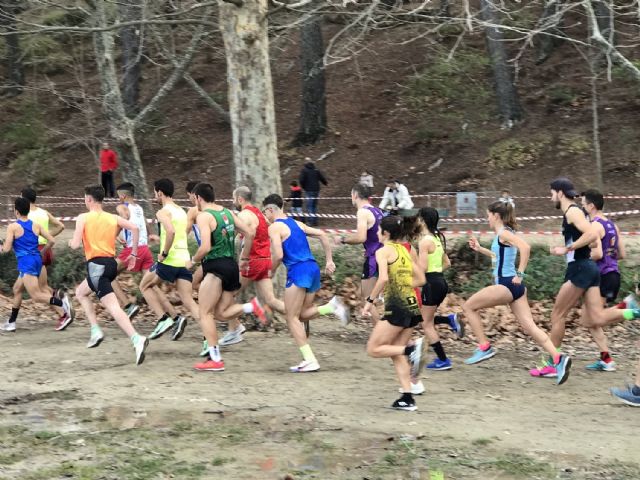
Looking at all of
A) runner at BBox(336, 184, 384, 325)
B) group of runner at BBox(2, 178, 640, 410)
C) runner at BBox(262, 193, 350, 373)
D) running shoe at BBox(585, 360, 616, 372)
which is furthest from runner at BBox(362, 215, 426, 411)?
running shoe at BBox(585, 360, 616, 372)

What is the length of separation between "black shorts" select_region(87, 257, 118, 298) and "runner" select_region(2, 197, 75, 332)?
2.41 metres

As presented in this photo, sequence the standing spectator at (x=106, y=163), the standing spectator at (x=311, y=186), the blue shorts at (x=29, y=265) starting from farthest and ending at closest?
the standing spectator at (x=106, y=163) → the standing spectator at (x=311, y=186) → the blue shorts at (x=29, y=265)

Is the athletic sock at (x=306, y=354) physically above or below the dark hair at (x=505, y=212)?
below

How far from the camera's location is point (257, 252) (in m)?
11.4

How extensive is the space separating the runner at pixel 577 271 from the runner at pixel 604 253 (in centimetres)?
14

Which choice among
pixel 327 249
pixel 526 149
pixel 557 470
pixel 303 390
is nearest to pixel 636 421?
pixel 557 470

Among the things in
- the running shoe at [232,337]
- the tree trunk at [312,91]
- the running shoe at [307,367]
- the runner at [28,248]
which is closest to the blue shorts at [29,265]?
the runner at [28,248]

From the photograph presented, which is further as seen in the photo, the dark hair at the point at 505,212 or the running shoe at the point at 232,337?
the running shoe at the point at 232,337

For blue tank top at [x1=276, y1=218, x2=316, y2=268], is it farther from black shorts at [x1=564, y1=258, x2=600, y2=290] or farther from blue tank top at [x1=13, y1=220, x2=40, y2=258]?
blue tank top at [x1=13, y1=220, x2=40, y2=258]

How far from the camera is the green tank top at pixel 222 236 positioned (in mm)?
10641

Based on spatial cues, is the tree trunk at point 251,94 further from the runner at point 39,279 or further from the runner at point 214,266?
the runner at point 39,279

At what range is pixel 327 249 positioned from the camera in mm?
11242

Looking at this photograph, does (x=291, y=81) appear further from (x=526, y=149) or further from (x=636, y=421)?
(x=636, y=421)

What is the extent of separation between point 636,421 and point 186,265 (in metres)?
5.61
